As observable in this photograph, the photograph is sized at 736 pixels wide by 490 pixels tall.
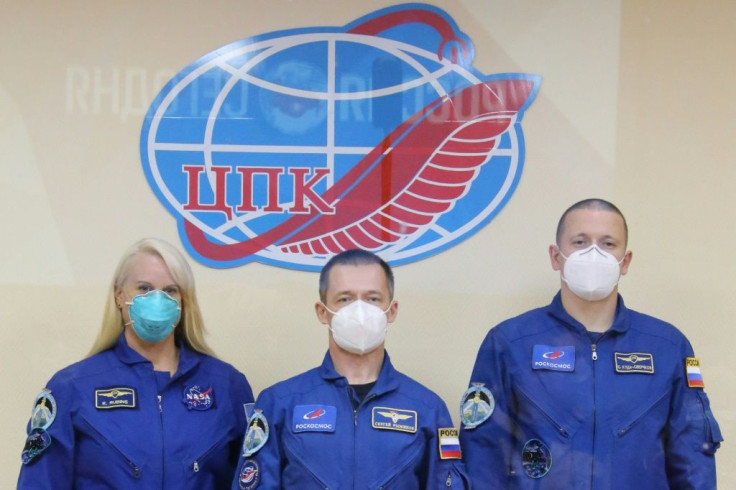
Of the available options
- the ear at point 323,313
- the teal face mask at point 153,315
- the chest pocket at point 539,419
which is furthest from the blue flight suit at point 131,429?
the chest pocket at point 539,419

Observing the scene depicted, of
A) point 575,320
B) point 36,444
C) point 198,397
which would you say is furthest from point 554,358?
point 36,444

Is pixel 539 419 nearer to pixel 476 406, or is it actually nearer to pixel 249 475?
pixel 476 406

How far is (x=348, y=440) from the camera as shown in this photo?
3670mm

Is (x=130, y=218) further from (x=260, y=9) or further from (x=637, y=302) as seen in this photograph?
(x=637, y=302)

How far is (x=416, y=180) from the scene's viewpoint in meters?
4.66

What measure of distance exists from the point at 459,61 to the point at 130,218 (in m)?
1.63

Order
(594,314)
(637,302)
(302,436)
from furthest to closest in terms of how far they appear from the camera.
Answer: (637,302)
(594,314)
(302,436)

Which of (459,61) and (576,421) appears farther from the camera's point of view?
(459,61)

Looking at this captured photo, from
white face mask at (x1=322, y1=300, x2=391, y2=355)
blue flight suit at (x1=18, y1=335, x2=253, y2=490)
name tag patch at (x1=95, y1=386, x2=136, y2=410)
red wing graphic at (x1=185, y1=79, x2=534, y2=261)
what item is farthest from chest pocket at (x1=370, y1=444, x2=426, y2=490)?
red wing graphic at (x1=185, y1=79, x2=534, y2=261)

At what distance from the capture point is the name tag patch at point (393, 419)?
3.70m

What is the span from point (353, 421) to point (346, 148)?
4.69 ft

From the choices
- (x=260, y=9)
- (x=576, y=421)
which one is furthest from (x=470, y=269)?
(x=260, y=9)

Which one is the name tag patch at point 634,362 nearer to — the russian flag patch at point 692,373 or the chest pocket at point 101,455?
the russian flag patch at point 692,373

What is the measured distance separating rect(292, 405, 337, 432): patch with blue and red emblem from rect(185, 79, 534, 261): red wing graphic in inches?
43.0
